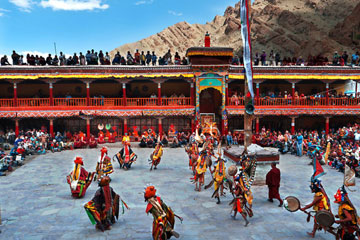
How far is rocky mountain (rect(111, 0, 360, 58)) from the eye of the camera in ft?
146

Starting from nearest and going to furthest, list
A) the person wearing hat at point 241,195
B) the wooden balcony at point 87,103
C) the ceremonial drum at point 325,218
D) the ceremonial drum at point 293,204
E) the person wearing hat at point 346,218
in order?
the person wearing hat at point 346,218 → the ceremonial drum at point 325,218 → the ceremonial drum at point 293,204 → the person wearing hat at point 241,195 → the wooden balcony at point 87,103

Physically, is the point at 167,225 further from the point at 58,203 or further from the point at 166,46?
the point at 166,46

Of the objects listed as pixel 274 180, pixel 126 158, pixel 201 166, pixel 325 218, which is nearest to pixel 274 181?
pixel 274 180

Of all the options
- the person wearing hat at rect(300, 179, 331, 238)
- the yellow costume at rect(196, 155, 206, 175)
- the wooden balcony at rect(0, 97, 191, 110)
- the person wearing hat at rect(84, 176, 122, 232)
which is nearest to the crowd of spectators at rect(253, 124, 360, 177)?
the yellow costume at rect(196, 155, 206, 175)

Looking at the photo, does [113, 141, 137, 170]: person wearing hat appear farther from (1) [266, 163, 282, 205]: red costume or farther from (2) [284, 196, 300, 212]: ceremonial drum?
(2) [284, 196, 300, 212]: ceremonial drum

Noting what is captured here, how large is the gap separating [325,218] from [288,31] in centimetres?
5280

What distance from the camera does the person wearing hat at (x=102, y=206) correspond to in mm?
7359

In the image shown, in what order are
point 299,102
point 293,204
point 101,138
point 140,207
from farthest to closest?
point 299,102 < point 101,138 < point 140,207 < point 293,204

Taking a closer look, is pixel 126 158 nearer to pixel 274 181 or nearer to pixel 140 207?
pixel 140 207

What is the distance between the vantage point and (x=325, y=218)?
638 centimetres

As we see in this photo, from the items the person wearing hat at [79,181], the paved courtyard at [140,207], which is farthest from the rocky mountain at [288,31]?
the person wearing hat at [79,181]

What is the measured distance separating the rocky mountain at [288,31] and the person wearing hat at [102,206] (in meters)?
42.9

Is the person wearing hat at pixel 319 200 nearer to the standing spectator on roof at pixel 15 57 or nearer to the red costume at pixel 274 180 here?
the red costume at pixel 274 180

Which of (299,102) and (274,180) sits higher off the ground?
(299,102)
